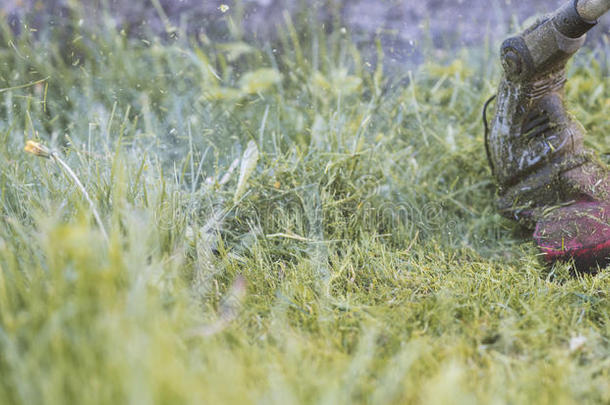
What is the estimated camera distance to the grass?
0.87m

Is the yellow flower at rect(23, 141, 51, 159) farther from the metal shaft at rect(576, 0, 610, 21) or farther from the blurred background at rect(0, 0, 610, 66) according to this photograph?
the metal shaft at rect(576, 0, 610, 21)

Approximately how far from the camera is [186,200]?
1.71 metres

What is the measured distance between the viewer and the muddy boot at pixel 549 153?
1478 millimetres

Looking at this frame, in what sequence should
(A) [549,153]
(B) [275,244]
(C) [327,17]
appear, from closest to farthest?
(A) [549,153]
(B) [275,244]
(C) [327,17]

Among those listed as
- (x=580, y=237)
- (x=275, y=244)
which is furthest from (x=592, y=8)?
(x=275, y=244)

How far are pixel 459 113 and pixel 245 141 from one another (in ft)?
3.76

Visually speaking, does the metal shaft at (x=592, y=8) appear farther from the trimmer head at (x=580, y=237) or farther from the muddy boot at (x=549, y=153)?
the trimmer head at (x=580, y=237)

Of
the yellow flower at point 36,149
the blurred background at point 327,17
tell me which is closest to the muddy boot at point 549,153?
the blurred background at point 327,17

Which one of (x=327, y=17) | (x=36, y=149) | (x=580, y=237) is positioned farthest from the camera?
(x=327, y=17)

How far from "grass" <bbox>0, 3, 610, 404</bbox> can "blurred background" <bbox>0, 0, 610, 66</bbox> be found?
9 cm

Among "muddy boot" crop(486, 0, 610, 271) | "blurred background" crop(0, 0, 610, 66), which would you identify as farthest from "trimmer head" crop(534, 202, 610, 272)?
"blurred background" crop(0, 0, 610, 66)

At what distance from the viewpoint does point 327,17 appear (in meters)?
2.86

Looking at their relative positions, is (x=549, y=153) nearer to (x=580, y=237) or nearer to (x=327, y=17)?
(x=580, y=237)

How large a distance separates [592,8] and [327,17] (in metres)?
1.71
